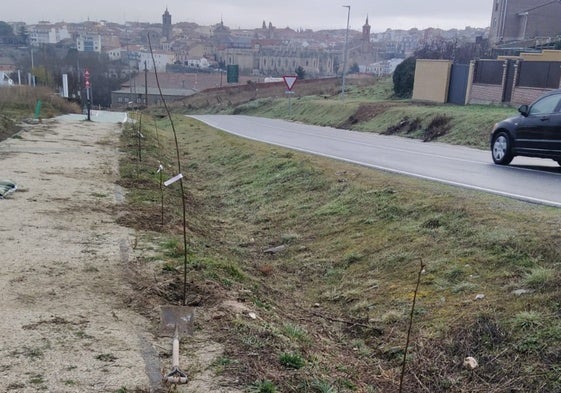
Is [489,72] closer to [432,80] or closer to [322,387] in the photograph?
[432,80]

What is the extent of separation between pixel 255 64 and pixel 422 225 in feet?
459

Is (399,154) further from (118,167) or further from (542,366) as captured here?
(542,366)

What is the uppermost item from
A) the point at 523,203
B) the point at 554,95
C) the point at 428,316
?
the point at 554,95

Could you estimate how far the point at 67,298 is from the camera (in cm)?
497

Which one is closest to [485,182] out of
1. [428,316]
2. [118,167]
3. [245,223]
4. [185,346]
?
[245,223]

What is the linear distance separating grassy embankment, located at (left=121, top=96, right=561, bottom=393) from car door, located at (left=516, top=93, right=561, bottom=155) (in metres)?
3.11

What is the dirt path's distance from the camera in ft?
12.3

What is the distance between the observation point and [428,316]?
209 inches

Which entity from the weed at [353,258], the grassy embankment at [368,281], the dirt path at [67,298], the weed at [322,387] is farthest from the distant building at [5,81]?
the weed at [322,387]

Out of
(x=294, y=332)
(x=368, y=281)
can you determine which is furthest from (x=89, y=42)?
(x=294, y=332)

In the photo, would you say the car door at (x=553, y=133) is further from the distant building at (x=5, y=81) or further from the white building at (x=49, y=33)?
the white building at (x=49, y=33)

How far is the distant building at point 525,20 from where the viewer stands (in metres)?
A: 66.6

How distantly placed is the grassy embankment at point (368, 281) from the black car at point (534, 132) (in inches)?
122

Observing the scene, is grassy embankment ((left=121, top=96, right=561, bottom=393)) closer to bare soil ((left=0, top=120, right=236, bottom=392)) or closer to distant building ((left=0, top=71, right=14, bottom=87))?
bare soil ((left=0, top=120, right=236, bottom=392))
